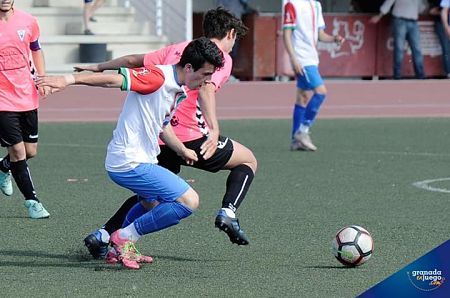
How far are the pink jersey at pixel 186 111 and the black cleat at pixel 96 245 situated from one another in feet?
2.95

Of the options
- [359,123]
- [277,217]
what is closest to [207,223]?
[277,217]

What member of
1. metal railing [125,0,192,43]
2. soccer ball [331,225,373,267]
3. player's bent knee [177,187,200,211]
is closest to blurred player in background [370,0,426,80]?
metal railing [125,0,192,43]

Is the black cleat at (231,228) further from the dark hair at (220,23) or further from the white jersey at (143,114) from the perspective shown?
the dark hair at (220,23)

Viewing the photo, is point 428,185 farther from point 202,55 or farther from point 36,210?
point 202,55

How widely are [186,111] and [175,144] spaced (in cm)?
77

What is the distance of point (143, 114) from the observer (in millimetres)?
7348

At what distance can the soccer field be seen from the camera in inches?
281

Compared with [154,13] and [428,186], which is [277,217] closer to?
[428,186]

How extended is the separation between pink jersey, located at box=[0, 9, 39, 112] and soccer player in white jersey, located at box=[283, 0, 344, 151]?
17.0 ft

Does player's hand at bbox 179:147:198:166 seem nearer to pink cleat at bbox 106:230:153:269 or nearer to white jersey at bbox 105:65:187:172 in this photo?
white jersey at bbox 105:65:187:172

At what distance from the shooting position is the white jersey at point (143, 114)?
7234 millimetres

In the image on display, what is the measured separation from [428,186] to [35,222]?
3.90m

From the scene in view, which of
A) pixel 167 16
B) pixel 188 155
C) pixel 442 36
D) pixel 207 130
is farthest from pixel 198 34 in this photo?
pixel 188 155

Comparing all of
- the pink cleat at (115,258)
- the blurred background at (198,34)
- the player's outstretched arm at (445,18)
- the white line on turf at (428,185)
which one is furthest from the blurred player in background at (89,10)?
the pink cleat at (115,258)
